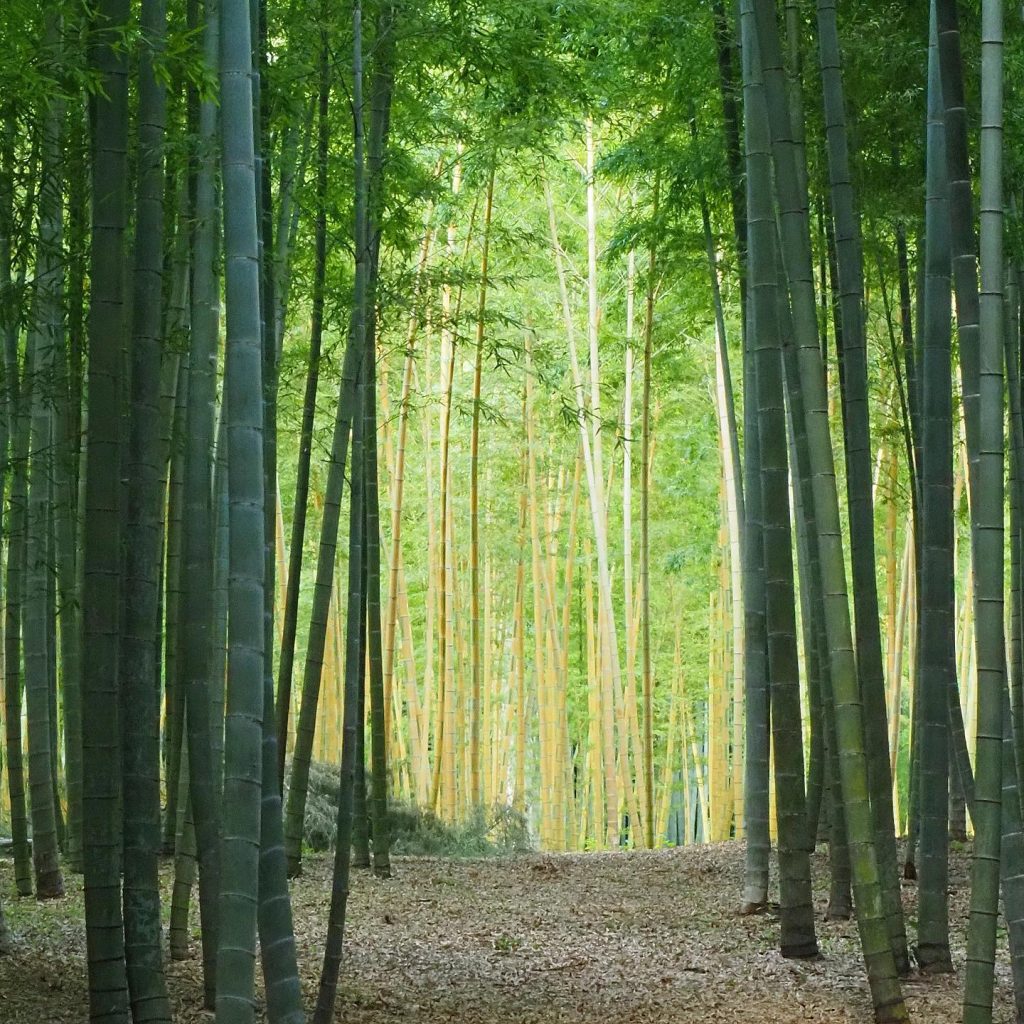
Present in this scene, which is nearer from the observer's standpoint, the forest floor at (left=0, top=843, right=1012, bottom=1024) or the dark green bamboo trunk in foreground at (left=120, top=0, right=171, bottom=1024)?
the dark green bamboo trunk in foreground at (left=120, top=0, right=171, bottom=1024)

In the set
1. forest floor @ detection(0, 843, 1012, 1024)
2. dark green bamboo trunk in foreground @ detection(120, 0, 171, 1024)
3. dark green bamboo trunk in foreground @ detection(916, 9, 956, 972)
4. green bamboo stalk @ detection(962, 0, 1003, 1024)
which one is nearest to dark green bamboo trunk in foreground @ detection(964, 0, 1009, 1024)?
green bamboo stalk @ detection(962, 0, 1003, 1024)

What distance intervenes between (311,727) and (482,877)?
7.48 ft

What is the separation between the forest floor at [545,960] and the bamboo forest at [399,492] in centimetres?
3

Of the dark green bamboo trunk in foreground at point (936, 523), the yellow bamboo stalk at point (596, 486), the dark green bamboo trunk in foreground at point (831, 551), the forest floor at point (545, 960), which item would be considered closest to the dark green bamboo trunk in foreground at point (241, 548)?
the forest floor at point (545, 960)

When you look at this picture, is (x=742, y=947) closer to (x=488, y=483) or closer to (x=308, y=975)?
(x=308, y=975)

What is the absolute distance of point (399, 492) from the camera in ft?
31.8

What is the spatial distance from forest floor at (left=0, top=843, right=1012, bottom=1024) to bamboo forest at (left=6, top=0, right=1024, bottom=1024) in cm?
3

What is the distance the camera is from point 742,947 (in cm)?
530

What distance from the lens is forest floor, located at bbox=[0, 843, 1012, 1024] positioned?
4.21 m

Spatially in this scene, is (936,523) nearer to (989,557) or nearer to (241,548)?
(989,557)

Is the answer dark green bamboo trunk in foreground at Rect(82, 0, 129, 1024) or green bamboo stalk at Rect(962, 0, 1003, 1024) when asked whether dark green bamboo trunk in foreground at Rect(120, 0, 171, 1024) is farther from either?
green bamboo stalk at Rect(962, 0, 1003, 1024)

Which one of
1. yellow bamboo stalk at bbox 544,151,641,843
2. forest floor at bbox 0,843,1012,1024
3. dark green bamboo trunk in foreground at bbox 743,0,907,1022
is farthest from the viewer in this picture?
yellow bamboo stalk at bbox 544,151,641,843

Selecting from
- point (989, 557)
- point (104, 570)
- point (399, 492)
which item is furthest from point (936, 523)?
point (399, 492)

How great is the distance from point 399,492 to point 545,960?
5.03 m
